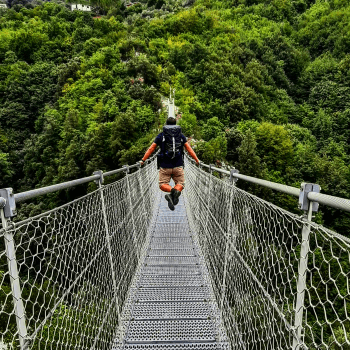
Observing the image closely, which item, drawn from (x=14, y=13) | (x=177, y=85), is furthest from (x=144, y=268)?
(x=14, y=13)

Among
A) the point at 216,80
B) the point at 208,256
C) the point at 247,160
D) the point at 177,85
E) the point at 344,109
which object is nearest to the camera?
the point at 208,256

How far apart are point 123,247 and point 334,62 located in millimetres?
37121

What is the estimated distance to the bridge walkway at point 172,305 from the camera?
2.03 m

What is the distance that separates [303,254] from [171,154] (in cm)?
252

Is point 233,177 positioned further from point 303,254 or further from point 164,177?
point 164,177

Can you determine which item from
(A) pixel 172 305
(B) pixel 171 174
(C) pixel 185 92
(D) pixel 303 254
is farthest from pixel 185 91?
(D) pixel 303 254

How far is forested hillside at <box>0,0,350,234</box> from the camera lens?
59.1 ft

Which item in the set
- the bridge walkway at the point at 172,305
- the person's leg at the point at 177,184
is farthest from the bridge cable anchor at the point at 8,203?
the person's leg at the point at 177,184

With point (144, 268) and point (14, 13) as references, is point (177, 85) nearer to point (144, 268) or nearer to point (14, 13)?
point (144, 268)

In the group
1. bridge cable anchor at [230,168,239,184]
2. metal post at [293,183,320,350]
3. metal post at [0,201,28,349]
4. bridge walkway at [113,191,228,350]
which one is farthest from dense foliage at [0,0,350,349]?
metal post at [0,201,28,349]

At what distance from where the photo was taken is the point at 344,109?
29.0 meters

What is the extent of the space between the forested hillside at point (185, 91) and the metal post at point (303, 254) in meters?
13.5

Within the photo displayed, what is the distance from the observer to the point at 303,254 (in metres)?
0.90

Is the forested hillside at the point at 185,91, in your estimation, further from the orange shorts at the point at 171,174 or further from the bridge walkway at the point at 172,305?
the bridge walkway at the point at 172,305
